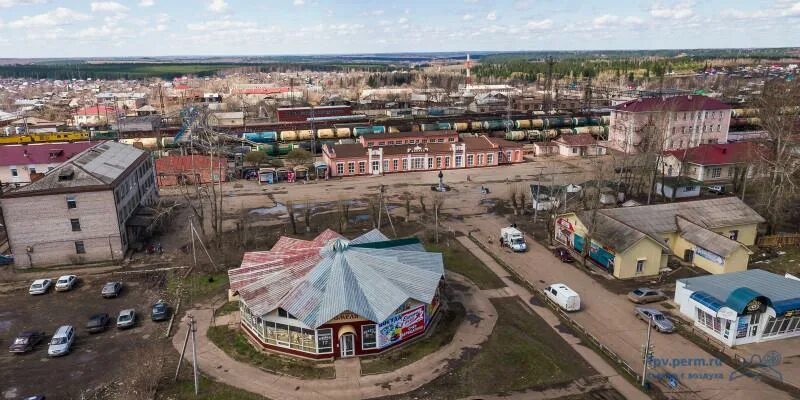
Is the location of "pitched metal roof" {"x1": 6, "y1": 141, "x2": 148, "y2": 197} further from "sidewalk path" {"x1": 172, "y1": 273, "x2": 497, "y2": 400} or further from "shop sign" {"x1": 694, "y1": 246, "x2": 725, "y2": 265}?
"shop sign" {"x1": 694, "y1": 246, "x2": 725, "y2": 265}

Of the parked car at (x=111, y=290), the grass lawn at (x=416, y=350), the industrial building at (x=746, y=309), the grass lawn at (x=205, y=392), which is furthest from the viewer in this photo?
the parked car at (x=111, y=290)

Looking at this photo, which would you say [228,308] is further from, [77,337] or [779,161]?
[779,161]

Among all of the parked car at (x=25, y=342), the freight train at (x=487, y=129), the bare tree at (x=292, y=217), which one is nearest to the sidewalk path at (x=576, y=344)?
the bare tree at (x=292, y=217)

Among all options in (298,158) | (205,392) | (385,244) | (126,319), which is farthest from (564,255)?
(298,158)

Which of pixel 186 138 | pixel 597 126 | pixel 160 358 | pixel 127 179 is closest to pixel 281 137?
pixel 186 138

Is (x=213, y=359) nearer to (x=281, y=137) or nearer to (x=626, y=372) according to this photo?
(x=626, y=372)

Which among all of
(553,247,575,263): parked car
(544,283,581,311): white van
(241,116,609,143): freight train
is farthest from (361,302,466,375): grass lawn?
(241,116,609,143): freight train

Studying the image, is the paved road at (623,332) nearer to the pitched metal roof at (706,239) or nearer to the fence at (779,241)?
the pitched metal roof at (706,239)
